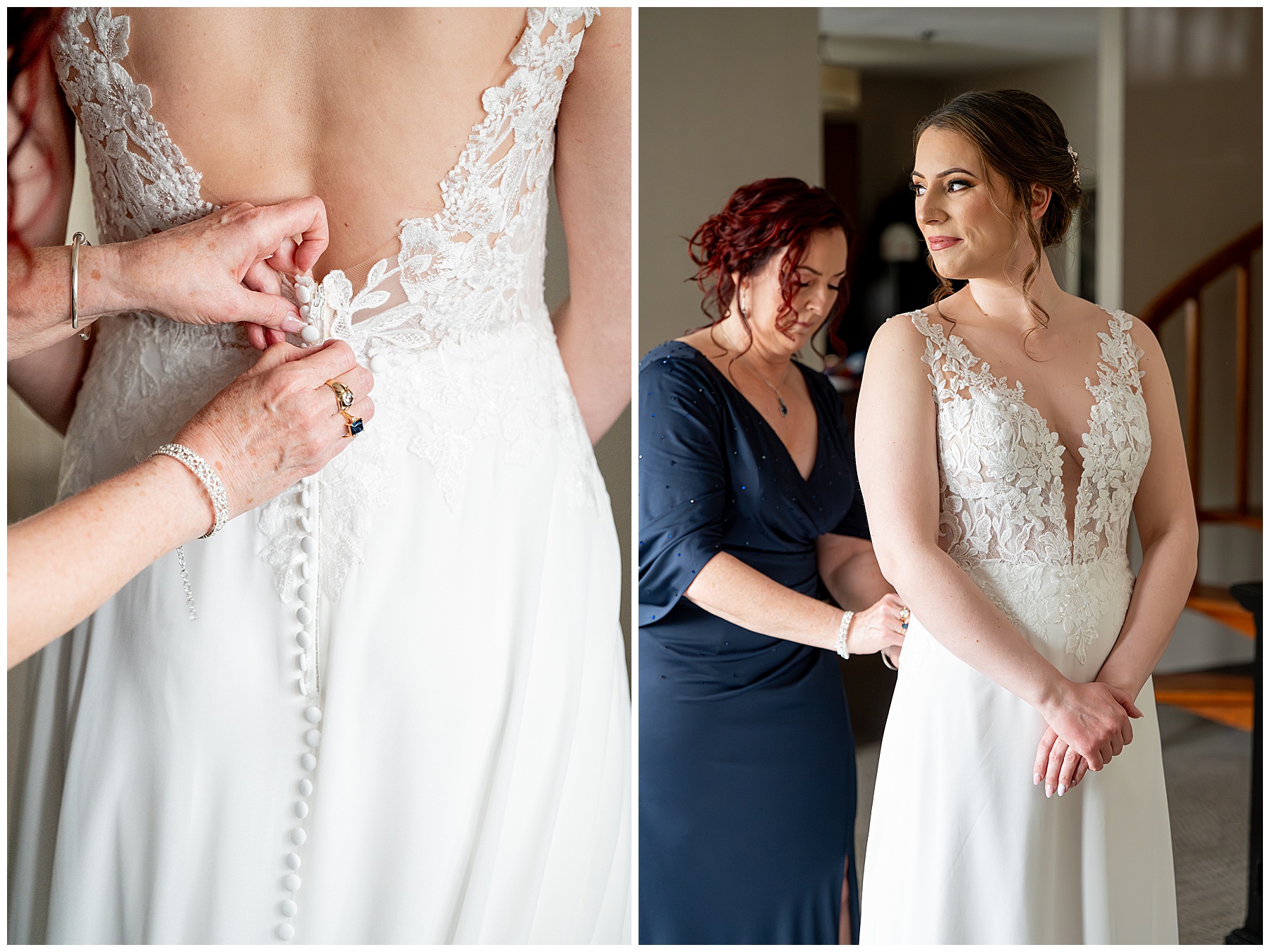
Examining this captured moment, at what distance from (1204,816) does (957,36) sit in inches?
89.7

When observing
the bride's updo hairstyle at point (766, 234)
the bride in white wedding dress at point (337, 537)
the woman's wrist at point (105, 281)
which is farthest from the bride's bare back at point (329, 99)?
the bride's updo hairstyle at point (766, 234)

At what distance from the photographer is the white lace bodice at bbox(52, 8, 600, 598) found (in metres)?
1.00

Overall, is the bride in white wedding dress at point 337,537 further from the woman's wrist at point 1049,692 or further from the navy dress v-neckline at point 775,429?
the woman's wrist at point 1049,692

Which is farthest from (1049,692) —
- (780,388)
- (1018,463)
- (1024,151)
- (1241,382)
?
(1241,382)

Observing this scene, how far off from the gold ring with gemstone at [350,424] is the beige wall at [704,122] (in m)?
0.46

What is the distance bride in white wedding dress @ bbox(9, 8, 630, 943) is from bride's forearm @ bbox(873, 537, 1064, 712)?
0.43 metres

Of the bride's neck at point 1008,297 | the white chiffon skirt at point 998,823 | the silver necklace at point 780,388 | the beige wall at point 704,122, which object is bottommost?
the white chiffon skirt at point 998,823

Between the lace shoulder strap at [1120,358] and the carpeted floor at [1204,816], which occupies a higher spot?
the lace shoulder strap at [1120,358]

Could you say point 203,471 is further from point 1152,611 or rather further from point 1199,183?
point 1199,183

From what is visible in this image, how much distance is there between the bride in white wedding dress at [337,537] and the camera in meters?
0.99

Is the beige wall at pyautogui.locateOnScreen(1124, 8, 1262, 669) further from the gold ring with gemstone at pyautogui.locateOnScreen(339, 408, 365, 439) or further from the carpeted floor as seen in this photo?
the gold ring with gemstone at pyautogui.locateOnScreen(339, 408, 365, 439)

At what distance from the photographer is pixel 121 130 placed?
0.96 metres

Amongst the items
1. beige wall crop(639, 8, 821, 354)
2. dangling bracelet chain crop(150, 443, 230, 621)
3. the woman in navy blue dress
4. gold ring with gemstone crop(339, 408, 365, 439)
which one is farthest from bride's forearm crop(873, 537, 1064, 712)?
dangling bracelet chain crop(150, 443, 230, 621)

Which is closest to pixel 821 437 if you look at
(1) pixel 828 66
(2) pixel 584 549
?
(2) pixel 584 549
